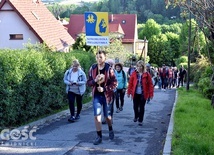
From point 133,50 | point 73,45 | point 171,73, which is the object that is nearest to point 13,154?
point 171,73

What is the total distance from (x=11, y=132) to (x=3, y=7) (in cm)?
1966

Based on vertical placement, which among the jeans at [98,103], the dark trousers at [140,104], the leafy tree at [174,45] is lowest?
the dark trousers at [140,104]

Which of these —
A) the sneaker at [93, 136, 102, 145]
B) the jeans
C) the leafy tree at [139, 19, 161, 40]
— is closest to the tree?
the leafy tree at [139, 19, 161, 40]

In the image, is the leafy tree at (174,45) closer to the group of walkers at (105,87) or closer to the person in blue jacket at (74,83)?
the group of walkers at (105,87)

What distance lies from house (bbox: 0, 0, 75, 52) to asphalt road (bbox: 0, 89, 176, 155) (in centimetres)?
1575

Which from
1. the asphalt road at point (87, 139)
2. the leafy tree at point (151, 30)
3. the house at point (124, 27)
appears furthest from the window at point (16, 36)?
the leafy tree at point (151, 30)

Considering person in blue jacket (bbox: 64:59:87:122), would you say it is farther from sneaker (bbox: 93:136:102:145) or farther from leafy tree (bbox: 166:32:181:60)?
leafy tree (bbox: 166:32:181:60)

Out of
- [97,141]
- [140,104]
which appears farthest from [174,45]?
[97,141]

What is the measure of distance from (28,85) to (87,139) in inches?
95.9

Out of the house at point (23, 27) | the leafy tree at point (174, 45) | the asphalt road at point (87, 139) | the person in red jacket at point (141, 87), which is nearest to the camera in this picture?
the asphalt road at point (87, 139)

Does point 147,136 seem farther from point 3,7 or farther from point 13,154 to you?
point 3,7

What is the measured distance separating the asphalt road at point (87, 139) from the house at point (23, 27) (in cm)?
1575

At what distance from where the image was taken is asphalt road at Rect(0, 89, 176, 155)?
7457 millimetres

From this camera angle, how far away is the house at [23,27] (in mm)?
26578
